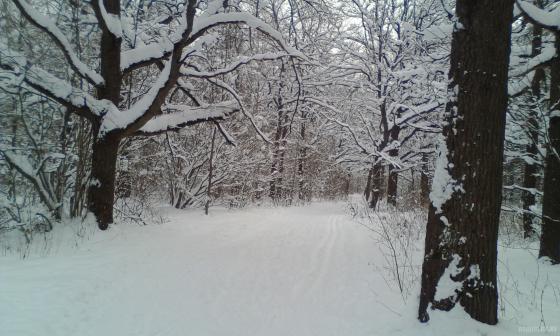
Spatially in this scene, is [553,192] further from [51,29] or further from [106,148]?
[51,29]

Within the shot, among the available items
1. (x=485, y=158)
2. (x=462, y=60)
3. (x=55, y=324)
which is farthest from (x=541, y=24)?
(x=55, y=324)

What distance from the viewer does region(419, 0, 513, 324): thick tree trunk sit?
2891mm

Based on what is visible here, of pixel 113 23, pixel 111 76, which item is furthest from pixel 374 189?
pixel 113 23

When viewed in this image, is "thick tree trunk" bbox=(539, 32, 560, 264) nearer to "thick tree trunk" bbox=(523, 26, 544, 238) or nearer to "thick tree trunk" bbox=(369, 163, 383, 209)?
"thick tree trunk" bbox=(523, 26, 544, 238)

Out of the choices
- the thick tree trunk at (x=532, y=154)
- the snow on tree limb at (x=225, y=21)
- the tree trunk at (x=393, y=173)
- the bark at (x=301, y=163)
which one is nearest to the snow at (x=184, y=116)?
the snow on tree limb at (x=225, y=21)

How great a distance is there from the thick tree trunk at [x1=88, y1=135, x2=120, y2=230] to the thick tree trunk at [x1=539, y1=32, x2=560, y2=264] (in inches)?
307

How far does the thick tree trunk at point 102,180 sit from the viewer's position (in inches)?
225

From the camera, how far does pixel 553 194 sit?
5.38 metres

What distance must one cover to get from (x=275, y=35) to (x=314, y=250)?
4.36m

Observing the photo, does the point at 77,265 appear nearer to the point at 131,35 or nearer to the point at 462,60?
the point at 131,35

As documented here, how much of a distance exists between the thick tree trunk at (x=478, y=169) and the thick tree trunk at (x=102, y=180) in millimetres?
5560

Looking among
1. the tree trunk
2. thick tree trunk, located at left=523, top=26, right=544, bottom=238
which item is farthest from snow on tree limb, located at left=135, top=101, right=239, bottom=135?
the tree trunk

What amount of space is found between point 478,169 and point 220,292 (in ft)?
11.1

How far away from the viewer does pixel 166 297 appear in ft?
12.6
